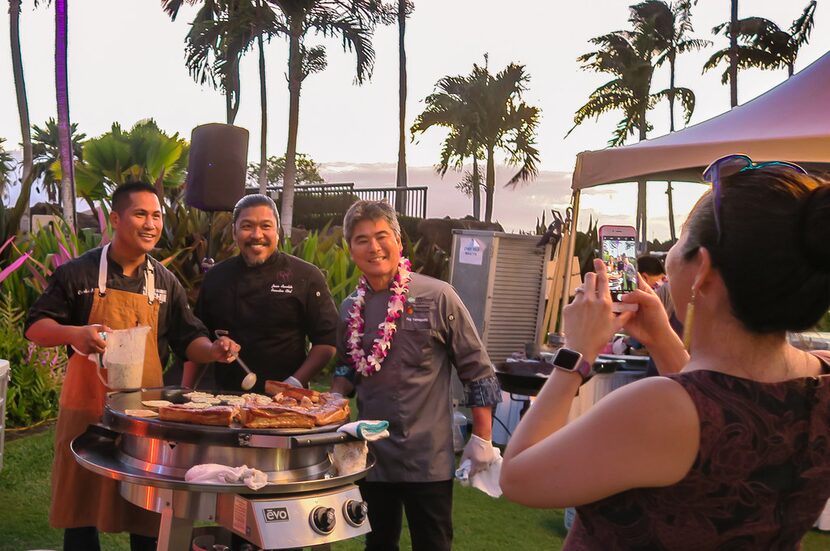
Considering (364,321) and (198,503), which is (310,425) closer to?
(198,503)

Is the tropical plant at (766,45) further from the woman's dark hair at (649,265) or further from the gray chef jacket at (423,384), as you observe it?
the gray chef jacket at (423,384)

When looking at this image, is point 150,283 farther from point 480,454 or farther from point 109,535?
point 109,535

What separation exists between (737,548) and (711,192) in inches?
24.3

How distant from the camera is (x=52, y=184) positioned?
65.9 metres

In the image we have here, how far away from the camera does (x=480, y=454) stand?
3275 millimetres

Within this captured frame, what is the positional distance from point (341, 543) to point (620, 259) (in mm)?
3276

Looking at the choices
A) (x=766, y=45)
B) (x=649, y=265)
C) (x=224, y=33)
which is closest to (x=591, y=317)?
(x=649, y=265)

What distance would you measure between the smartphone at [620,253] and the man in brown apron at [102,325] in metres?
3.71

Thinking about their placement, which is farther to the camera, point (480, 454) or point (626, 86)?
point (626, 86)

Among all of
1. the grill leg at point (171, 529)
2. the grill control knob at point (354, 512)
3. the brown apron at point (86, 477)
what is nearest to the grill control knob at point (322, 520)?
the grill control knob at point (354, 512)

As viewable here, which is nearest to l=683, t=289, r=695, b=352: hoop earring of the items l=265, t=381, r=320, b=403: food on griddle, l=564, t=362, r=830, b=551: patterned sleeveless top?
l=564, t=362, r=830, b=551: patterned sleeveless top

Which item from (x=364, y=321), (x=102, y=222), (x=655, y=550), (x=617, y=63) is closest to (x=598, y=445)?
(x=655, y=550)

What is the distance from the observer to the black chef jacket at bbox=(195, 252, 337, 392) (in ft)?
12.9

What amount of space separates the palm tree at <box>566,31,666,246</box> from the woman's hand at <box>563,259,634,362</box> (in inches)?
1423
